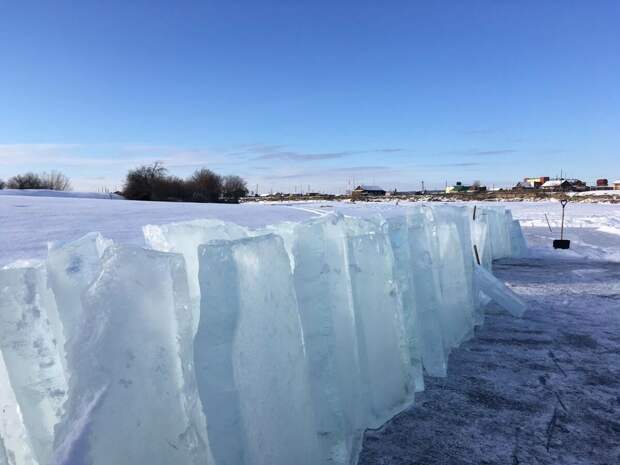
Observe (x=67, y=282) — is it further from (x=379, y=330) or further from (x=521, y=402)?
(x=521, y=402)

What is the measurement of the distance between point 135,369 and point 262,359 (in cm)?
53

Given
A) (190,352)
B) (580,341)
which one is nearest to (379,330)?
(190,352)

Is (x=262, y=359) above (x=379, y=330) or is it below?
above

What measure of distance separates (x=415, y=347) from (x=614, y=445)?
4.01 feet

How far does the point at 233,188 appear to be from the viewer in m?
58.7

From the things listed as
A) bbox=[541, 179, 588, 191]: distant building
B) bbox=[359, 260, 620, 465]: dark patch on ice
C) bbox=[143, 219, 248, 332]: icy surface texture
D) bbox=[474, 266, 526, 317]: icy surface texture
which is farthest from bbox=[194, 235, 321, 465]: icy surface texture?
bbox=[541, 179, 588, 191]: distant building

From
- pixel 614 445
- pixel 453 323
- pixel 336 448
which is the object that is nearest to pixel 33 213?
pixel 453 323

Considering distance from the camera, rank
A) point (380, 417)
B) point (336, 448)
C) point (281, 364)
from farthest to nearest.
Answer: point (380, 417)
point (336, 448)
point (281, 364)

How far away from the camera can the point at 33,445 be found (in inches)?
76.6

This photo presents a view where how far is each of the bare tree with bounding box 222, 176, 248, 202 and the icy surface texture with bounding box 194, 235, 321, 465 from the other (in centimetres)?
4823

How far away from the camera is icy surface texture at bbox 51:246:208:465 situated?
1.63 m

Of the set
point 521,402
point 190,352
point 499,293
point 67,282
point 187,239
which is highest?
point 187,239

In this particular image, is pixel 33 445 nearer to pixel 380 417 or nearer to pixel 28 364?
pixel 28 364

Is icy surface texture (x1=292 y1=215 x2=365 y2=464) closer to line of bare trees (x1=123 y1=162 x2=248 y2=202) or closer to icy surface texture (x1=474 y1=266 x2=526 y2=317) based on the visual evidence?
icy surface texture (x1=474 y1=266 x2=526 y2=317)
